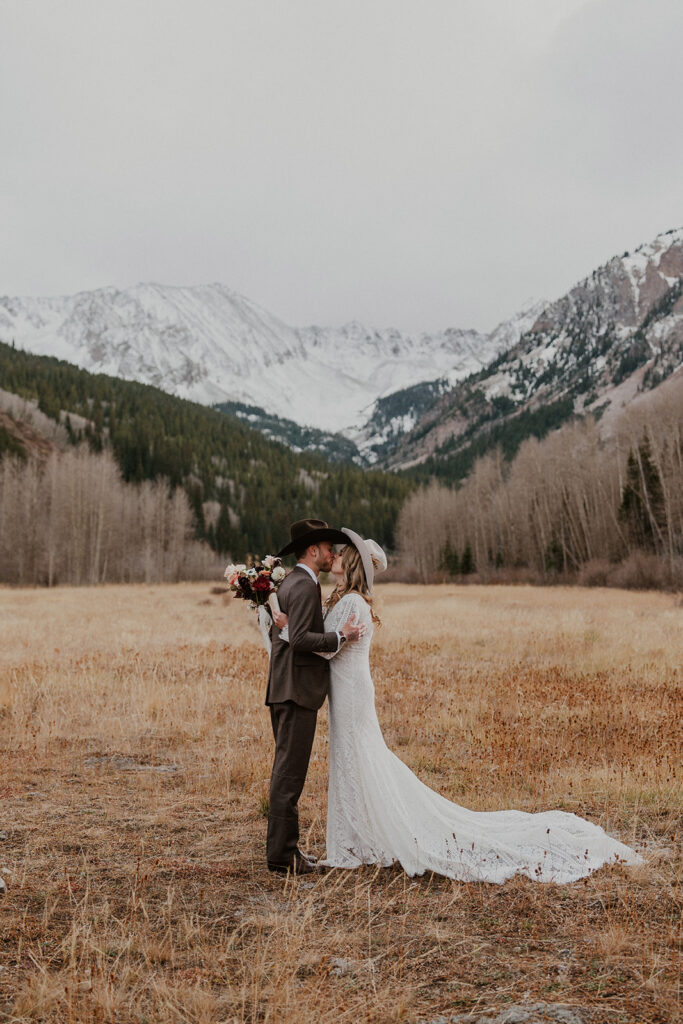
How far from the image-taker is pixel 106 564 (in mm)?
78812

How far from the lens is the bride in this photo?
601cm

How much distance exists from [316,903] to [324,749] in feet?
16.2

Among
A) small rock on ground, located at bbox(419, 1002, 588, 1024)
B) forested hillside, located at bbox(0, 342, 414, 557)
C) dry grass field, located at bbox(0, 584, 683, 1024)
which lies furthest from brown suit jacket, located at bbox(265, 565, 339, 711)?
forested hillside, located at bbox(0, 342, 414, 557)

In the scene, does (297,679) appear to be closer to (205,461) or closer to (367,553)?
(367,553)

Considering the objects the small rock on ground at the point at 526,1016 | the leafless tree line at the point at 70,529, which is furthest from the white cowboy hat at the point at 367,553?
the leafless tree line at the point at 70,529

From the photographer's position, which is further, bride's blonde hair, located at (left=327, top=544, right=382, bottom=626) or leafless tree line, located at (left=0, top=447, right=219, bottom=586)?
leafless tree line, located at (left=0, top=447, right=219, bottom=586)

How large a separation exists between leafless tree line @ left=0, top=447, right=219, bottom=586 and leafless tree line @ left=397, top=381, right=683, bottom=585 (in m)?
34.4

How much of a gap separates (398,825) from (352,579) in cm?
200

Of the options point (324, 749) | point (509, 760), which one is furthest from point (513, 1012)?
point (324, 749)

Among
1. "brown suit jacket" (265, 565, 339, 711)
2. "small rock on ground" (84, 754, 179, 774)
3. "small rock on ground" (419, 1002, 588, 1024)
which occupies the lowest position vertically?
"small rock on ground" (84, 754, 179, 774)

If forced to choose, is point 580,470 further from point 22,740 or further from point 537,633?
point 22,740

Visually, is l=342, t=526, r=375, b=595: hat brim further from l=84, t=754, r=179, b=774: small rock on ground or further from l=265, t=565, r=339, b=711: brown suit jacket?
l=84, t=754, r=179, b=774: small rock on ground

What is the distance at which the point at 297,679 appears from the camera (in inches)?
249

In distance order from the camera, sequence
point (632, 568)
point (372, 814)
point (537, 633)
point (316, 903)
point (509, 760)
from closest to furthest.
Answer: point (316, 903), point (372, 814), point (509, 760), point (537, 633), point (632, 568)
